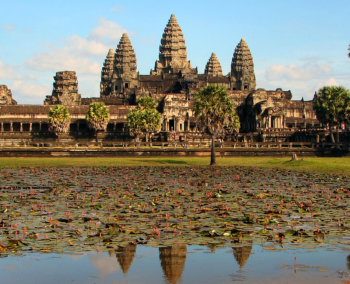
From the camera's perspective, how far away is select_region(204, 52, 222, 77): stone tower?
174250mm

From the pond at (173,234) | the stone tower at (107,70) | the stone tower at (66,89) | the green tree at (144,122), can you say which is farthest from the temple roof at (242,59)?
the pond at (173,234)

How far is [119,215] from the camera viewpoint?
19.8 metres

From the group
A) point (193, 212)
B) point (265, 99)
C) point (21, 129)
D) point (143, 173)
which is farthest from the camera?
point (265, 99)

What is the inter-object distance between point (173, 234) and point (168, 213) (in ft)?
11.1

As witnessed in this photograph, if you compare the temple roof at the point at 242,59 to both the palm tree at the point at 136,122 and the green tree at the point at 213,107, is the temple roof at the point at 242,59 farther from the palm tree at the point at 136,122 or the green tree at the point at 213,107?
the green tree at the point at 213,107

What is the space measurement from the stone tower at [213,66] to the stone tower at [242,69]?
1385 centimetres

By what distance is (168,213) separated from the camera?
20.0 m

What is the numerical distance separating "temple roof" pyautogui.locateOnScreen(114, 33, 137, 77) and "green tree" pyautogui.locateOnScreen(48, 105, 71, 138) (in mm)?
48997

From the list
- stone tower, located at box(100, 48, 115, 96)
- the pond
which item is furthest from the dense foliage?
the pond

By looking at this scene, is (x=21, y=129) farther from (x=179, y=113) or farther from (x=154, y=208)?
(x=154, y=208)

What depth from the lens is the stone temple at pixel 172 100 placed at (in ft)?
378

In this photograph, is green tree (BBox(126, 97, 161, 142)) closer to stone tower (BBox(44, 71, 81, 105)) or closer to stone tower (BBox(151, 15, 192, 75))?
stone tower (BBox(44, 71, 81, 105))

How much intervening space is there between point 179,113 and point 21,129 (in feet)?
110

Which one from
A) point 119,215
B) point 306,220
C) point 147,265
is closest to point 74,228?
point 119,215
